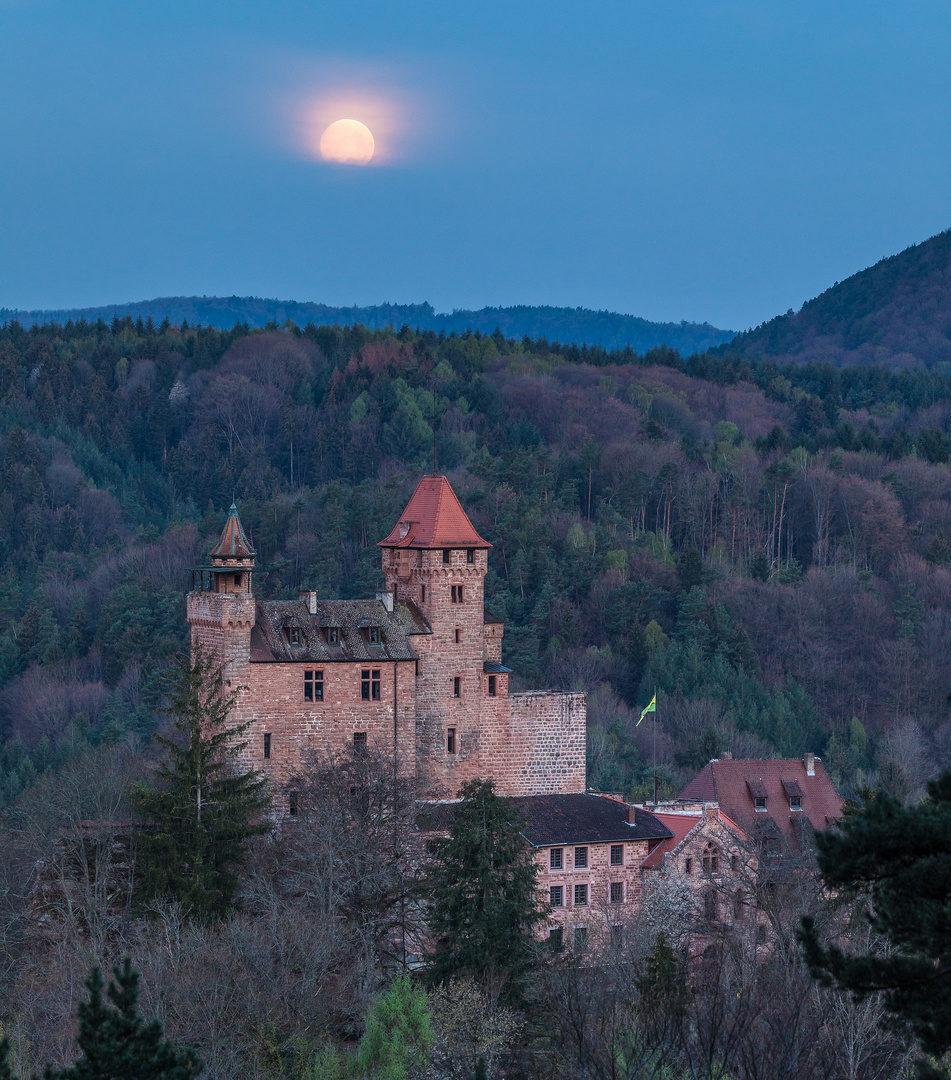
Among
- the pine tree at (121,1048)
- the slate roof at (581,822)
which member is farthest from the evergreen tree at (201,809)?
the pine tree at (121,1048)

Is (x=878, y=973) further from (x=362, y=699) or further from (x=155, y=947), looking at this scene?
(x=362, y=699)

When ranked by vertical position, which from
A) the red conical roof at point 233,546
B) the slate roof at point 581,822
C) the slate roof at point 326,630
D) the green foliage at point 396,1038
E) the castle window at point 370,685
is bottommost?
the green foliage at point 396,1038

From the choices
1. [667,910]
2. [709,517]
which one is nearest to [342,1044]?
[667,910]

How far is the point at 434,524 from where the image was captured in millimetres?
58781

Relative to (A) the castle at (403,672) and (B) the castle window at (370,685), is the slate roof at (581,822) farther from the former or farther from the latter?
(B) the castle window at (370,685)

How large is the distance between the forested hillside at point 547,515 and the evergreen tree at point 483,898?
135 ft

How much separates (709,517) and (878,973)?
375 feet

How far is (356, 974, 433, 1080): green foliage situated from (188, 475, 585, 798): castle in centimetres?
1898

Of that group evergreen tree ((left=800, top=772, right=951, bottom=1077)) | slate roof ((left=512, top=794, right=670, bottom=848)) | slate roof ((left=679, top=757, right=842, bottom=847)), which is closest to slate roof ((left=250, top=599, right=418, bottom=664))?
slate roof ((left=512, top=794, right=670, bottom=848))

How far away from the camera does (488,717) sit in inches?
2240

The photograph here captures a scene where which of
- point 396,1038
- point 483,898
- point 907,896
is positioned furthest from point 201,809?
point 907,896

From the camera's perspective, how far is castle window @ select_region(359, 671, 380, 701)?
54.5m

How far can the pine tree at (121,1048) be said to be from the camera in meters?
20.7

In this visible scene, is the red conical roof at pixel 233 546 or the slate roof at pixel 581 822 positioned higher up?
the red conical roof at pixel 233 546
